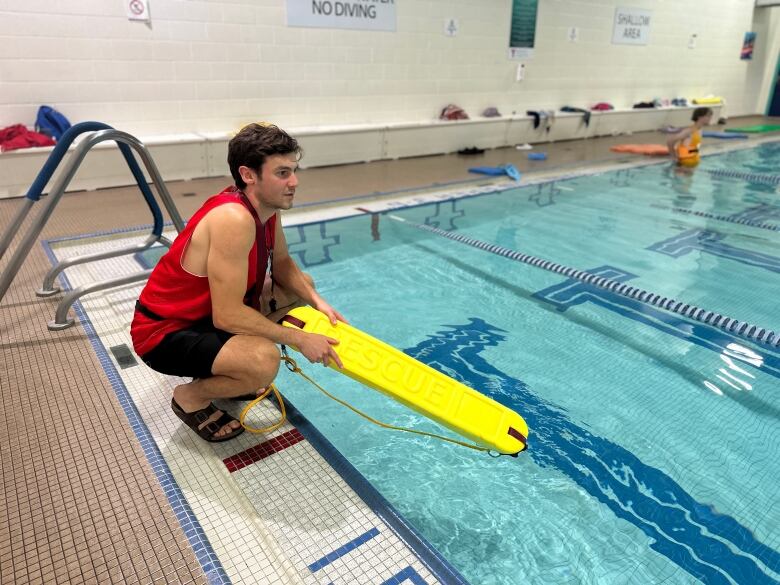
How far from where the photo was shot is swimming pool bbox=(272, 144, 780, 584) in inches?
72.2

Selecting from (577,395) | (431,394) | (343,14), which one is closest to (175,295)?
(431,394)

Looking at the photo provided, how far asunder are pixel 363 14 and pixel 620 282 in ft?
20.1

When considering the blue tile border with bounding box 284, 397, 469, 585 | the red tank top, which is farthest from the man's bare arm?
the blue tile border with bounding box 284, 397, 469, 585

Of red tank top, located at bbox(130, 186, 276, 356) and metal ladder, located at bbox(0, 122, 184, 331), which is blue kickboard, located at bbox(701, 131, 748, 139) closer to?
metal ladder, located at bbox(0, 122, 184, 331)

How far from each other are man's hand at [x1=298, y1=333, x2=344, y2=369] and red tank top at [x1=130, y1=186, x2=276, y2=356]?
1.08 feet

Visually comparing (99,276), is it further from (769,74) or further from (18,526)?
(769,74)

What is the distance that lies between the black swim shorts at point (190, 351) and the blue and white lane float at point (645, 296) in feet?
9.59

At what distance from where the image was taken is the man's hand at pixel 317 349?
1.77 m

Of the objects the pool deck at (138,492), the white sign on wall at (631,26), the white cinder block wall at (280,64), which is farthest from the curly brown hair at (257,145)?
the white sign on wall at (631,26)

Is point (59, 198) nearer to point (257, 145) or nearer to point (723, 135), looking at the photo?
point (257, 145)

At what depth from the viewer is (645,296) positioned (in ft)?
11.7

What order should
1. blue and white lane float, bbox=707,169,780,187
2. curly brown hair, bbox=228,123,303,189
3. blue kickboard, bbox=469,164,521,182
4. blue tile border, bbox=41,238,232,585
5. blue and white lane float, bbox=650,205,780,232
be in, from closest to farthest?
1. blue tile border, bbox=41,238,232,585
2. curly brown hair, bbox=228,123,303,189
3. blue and white lane float, bbox=650,205,780,232
4. blue kickboard, bbox=469,164,521,182
5. blue and white lane float, bbox=707,169,780,187

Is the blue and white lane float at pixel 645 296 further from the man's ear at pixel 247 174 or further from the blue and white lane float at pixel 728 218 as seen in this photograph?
the man's ear at pixel 247 174

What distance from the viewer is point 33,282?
133 inches
